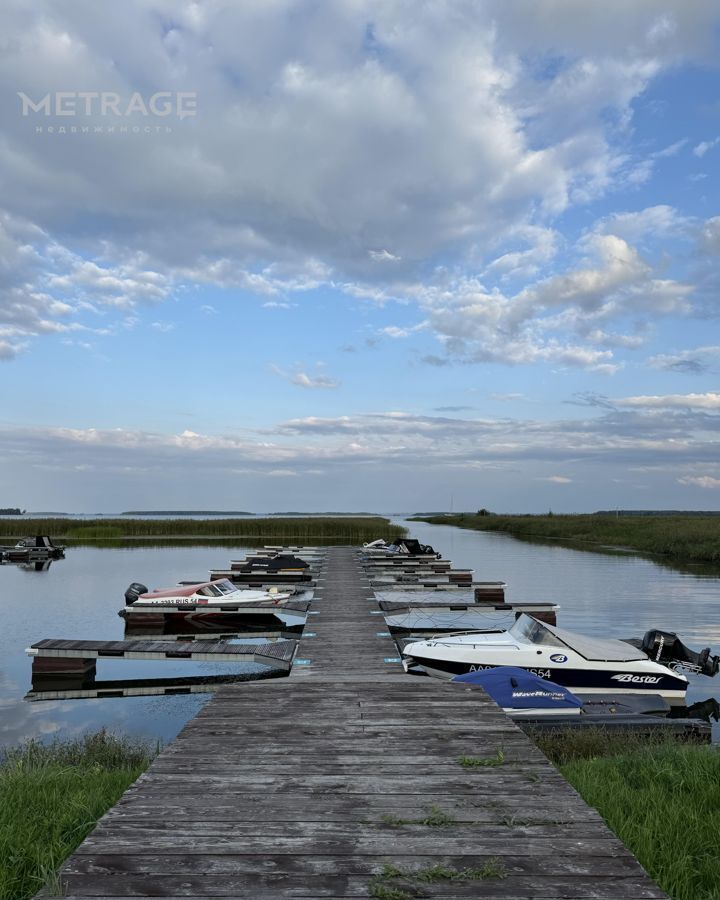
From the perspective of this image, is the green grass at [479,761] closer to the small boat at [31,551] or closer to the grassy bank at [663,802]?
the grassy bank at [663,802]

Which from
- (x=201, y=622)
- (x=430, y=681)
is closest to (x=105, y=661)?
(x=201, y=622)

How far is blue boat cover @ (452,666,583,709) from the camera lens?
958 centimetres

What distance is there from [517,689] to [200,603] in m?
12.6

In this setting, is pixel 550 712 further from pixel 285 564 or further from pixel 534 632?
pixel 285 564

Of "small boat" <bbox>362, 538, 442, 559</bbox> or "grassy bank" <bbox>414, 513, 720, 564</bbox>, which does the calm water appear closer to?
"small boat" <bbox>362, 538, 442, 559</bbox>

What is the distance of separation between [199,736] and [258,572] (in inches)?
877

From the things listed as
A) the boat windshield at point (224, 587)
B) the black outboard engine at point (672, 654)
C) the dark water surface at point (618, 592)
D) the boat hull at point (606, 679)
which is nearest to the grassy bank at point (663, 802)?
the boat hull at point (606, 679)

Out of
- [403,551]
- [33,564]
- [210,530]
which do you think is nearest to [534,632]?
[403,551]

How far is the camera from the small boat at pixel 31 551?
4159cm

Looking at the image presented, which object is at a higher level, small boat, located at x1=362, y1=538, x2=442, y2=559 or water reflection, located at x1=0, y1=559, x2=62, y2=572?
small boat, located at x1=362, y1=538, x2=442, y2=559

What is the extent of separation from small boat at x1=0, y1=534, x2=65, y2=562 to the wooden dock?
1550 inches

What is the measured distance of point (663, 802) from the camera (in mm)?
5848

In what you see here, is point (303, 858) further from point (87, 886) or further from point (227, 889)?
point (87, 886)

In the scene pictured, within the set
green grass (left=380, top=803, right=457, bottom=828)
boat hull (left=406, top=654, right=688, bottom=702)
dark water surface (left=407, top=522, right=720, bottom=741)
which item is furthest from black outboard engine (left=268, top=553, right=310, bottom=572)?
green grass (left=380, top=803, right=457, bottom=828)
